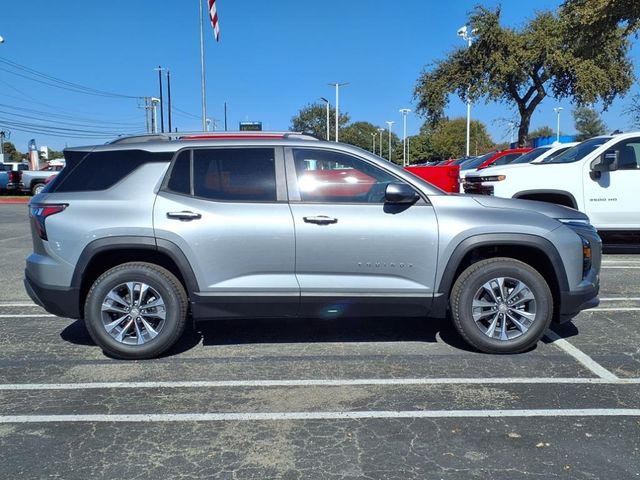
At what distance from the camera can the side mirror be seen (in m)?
4.59

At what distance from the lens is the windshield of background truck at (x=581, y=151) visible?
923 cm

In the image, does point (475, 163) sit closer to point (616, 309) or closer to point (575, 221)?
point (616, 309)

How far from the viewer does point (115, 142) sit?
16.8ft

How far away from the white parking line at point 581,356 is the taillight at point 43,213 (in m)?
4.36

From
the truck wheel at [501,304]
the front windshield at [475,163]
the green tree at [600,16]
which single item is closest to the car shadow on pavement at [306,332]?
the truck wheel at [501,304]

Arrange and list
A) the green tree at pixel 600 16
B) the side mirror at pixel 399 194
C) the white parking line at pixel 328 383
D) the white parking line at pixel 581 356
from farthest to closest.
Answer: the green tree at pixel 600 16, the side mirror at pixel 399 194, the white parking line at pixel 581 356, the white parking line at pixel 328 383

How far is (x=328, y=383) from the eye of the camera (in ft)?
14.3

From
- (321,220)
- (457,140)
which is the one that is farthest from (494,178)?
(457,140)

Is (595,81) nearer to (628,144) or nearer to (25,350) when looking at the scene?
(628,144)

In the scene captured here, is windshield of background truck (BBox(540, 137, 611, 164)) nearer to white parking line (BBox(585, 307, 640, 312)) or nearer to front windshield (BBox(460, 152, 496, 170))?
white parking line (BBox(585, 307, 640, 312))

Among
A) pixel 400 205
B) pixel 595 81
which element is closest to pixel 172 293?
pixel 400 205

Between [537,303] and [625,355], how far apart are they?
2.98 feet

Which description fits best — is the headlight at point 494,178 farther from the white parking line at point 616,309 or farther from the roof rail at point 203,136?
the roof rail at point 203,136

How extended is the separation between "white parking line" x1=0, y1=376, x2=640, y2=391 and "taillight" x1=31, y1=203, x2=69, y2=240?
3.98 feet
